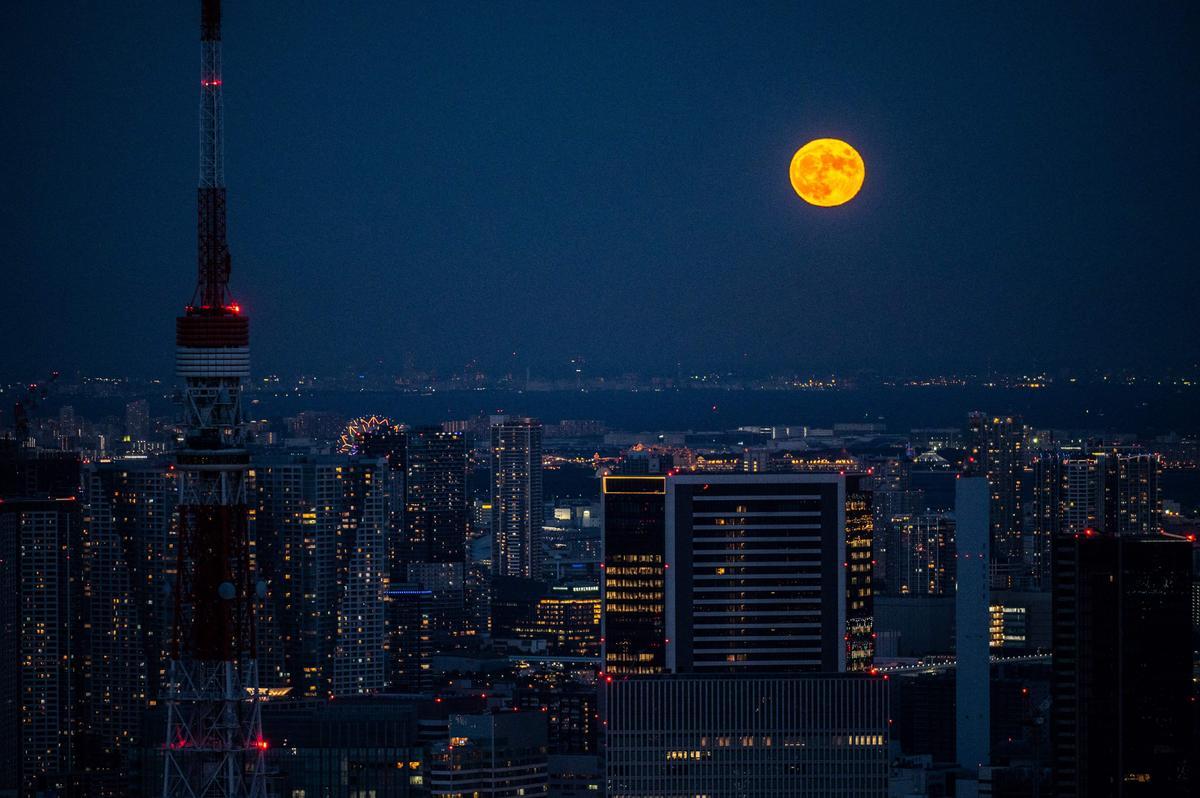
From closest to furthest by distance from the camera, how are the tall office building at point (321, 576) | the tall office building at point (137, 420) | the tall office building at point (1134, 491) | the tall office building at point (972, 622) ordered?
the tall office building at point (137, 420), the tall office building at point (1134, 491), the tall office building at point (972, 622), the tall office building at point (321, 576)

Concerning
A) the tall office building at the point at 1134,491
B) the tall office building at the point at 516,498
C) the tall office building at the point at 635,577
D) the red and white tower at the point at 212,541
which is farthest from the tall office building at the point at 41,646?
the tall office building at the point at 516,498

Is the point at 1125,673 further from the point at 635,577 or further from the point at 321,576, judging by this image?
the point at 321,576

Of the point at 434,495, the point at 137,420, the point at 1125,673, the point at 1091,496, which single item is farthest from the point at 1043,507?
the point at 137,420

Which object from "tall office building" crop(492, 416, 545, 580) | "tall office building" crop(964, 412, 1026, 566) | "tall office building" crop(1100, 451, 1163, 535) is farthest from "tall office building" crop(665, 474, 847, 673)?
"tall office building" crop(492, 416, 545, 580)

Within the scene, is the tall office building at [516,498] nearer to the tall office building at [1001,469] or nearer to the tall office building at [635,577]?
the tall office building at [1001,469]

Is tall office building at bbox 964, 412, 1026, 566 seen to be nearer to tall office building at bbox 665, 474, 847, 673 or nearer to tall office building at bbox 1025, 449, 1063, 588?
tall office building at bbox 1025, 449, 1063, 588

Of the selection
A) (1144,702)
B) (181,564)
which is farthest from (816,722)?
(181,564)
